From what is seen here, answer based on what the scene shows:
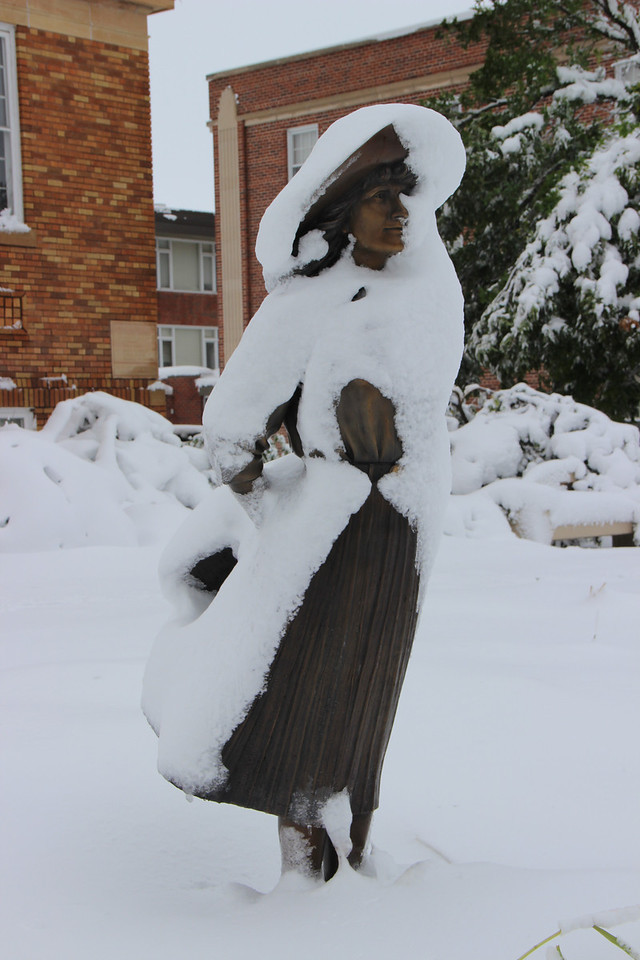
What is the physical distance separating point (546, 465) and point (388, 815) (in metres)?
5.26

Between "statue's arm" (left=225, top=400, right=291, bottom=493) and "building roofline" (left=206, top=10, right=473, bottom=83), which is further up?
"building roofline" (left=206, top=10, right=473, bottom=83)

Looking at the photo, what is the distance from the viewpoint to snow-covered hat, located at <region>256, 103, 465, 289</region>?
1.62 meters

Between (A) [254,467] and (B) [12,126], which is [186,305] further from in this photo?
(A) [254,467]

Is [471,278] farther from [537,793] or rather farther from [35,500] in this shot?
[537,793]

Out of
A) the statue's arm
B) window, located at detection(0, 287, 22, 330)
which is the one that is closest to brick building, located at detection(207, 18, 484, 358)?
window, located at detection(0, 287, 22, 330)

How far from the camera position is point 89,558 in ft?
15.8

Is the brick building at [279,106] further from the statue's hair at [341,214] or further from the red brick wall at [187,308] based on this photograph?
the statue's hair at [341,214]

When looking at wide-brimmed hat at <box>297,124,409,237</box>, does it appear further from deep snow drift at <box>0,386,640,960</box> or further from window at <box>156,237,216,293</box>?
window at <box>156,237,216,293</box>

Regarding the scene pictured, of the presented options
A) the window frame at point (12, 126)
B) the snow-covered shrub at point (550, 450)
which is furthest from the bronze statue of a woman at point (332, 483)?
the window frame at point (12, 126)

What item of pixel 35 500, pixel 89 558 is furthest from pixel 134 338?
pixel 89 558

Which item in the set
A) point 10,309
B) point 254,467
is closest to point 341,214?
point 254,467

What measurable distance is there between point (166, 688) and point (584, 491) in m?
5.74

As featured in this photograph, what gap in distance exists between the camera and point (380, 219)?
167 cm

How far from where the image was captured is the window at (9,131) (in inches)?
310
